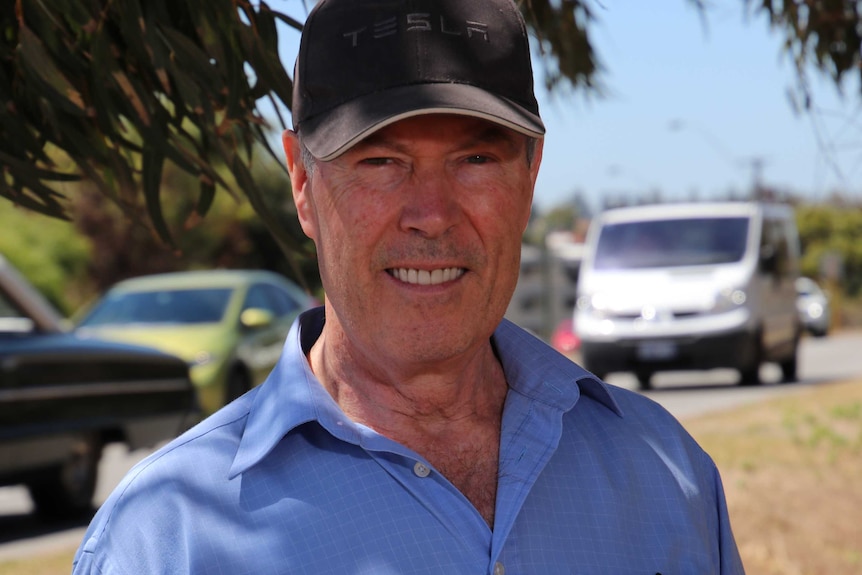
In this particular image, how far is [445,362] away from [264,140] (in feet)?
3.46

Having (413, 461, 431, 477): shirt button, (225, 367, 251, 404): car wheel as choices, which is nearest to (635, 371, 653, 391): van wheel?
(225, 367, 251, 404): car wheel

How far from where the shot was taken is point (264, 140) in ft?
9.80

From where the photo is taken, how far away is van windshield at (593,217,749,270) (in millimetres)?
15992

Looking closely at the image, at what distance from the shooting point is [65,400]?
838cm

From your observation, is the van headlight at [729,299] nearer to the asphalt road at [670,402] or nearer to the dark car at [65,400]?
the asphalt road at [670,402]

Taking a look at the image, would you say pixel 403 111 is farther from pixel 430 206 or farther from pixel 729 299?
pixel 729 299

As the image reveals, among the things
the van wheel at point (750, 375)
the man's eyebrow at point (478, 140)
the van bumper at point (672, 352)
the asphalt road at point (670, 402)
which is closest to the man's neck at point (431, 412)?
the man's eyebrow at point (478, 140)

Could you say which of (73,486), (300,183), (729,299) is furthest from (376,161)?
(729,299)

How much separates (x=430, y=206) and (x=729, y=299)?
44.9 ft

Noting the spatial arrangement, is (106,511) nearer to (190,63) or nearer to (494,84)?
(494,84)

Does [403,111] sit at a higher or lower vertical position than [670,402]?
higher

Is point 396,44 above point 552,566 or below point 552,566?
above

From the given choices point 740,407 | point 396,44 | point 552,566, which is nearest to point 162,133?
point 396,44

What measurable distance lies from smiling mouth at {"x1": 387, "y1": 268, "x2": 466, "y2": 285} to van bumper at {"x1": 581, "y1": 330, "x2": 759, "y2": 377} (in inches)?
527
